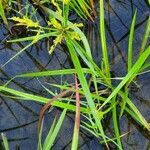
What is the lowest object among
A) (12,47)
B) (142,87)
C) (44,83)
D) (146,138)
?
(146,138)

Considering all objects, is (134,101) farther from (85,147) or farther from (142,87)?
(85,147)

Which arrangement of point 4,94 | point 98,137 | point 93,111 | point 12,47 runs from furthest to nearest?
point 12,47 < point 4,94 < point 98,137 < point 93,111

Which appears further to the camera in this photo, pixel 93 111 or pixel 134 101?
pixel 134 101

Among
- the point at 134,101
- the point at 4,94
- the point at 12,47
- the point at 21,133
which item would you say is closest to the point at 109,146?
the point at 134,101

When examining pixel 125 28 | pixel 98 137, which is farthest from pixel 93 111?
pixel 125 28

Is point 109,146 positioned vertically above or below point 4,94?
below

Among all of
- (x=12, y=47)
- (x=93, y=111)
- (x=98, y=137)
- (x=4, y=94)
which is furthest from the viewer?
(x=12, y=47)
